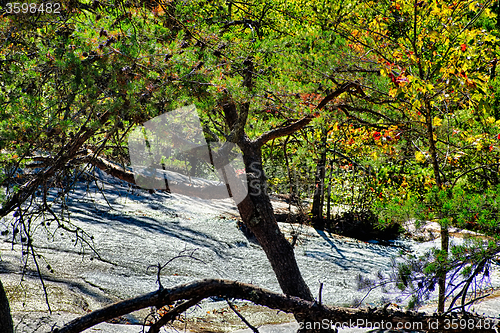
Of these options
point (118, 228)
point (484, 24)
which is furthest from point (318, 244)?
point (484, 24)

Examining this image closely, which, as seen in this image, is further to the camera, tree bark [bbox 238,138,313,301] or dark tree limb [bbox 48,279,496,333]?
tree bark [bbox 238,138,313,301]

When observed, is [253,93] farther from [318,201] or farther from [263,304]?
[318,201]

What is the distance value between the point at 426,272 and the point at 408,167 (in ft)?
17.6

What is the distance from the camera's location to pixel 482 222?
2174 millimetres

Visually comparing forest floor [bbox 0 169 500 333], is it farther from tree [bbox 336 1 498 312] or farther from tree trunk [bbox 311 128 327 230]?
tree trunk [bbox 311 128 327 230]

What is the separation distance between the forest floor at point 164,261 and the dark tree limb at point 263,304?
53 centimetres

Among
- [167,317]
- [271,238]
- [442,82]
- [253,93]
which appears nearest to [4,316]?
[167,317]

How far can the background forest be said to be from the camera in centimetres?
241

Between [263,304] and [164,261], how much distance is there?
4.62 m

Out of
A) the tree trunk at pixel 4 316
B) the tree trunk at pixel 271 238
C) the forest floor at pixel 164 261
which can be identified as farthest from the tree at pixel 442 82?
the tree trunk at pixel 4 316

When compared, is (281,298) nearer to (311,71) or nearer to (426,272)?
(426,272)

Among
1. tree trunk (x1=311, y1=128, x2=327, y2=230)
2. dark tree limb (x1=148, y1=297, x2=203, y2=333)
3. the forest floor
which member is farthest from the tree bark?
tree trunk (x1=311, y1=128, x2=327, y2=230)

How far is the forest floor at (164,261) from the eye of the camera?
443cm

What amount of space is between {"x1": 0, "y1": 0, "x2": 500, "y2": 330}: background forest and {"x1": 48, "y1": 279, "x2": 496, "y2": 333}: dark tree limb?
135 mm
